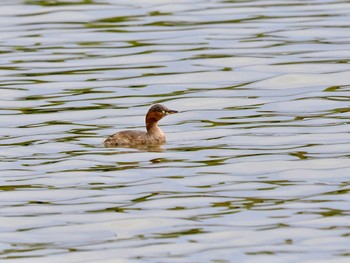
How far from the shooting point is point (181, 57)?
24109 mm

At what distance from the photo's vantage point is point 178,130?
18.9m

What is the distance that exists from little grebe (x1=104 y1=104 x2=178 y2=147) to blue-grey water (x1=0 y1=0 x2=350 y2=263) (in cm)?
13

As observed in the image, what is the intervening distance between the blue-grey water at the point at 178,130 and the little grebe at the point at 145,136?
0.13 meters

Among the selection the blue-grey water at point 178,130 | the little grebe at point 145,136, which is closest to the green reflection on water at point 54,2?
the blue-grey water at point 178,130

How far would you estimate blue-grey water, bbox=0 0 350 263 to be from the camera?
13.4 metres

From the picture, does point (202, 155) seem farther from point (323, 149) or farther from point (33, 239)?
point (33, 239)

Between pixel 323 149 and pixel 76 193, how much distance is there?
3.32m

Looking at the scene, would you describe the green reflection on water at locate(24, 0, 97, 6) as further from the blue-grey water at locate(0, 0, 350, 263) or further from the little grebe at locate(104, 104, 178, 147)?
the little grebe at locate(104, 104, 178, 147)

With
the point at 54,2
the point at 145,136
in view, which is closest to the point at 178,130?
the point at 145,136

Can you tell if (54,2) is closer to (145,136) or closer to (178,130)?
(178,130)

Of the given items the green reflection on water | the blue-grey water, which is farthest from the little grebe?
the green reflection on water

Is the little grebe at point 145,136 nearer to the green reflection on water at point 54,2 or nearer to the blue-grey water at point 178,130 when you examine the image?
the blue-grey water at point 178,130

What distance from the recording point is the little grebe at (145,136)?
57.4 ft

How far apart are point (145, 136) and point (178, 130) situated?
1.10 m
